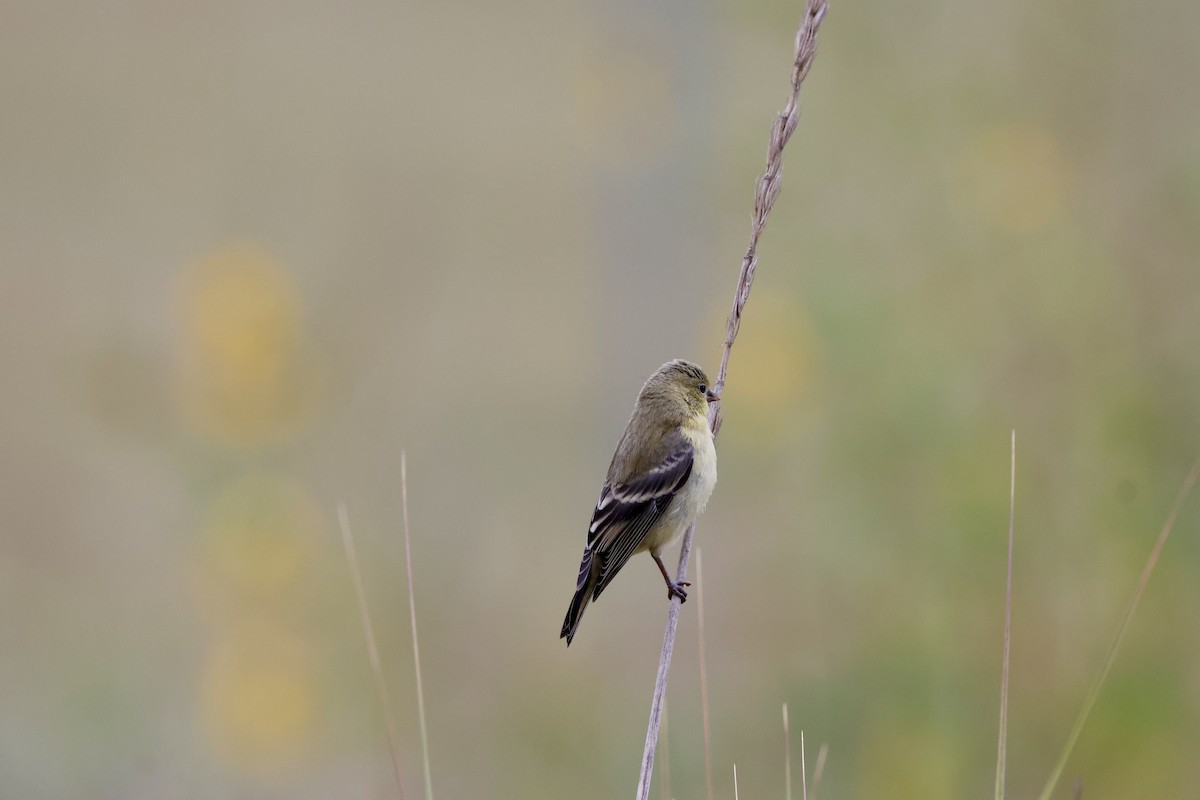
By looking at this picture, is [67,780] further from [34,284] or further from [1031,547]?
[34,284]

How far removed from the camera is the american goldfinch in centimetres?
317

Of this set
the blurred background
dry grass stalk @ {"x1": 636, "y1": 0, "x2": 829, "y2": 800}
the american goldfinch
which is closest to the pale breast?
the american goldfinch

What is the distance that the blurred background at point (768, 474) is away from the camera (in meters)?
3.25

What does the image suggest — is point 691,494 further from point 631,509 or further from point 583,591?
point 583,591

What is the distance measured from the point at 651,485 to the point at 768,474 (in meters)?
1.42

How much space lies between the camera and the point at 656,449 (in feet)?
11.1

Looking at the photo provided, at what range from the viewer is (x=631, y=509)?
10.7 feet

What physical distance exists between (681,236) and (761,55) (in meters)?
2.16

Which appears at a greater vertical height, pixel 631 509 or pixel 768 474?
pixel 768 474

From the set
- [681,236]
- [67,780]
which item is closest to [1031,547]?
[681,236]

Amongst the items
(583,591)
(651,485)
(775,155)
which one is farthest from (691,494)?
(775,155)

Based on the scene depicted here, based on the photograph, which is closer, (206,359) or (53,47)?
(206,359)

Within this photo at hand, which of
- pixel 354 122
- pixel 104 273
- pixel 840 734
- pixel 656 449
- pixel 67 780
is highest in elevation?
pixel 354 122

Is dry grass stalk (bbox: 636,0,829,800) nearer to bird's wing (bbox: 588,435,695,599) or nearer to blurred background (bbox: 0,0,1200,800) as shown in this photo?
bird's wing (bbox: 588,435,695,599)
